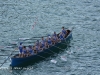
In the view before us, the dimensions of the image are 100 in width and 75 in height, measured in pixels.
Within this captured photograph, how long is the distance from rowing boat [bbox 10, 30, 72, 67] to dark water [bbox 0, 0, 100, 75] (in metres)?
0.95

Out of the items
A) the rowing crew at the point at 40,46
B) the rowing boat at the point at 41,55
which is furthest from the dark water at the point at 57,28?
the rowing crew at the point at 40,46

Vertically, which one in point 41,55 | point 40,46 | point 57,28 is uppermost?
point 40,46

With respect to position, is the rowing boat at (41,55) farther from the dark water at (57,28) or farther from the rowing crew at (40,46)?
the dark water at (57,28)

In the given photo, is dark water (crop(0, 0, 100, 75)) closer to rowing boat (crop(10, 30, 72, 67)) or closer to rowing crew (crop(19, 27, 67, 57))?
rowing boat (crop(10, 30, 72, 67))

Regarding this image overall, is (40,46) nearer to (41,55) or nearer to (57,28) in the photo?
(41,55)

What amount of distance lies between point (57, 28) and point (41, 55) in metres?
15.5

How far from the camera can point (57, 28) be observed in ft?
252

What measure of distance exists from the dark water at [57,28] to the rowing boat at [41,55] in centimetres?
95

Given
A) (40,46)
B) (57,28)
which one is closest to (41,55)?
(40,46)

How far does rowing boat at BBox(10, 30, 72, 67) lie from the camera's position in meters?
59.1

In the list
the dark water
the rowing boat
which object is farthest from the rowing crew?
the dark water

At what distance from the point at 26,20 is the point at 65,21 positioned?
7782 mm

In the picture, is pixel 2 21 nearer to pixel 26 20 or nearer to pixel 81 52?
pixel 26 20

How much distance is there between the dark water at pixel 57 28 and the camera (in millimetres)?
60906
